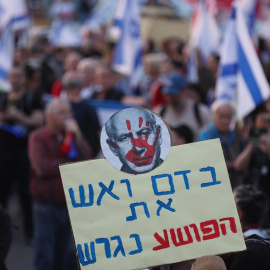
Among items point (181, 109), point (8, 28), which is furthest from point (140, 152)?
point (8, 28)

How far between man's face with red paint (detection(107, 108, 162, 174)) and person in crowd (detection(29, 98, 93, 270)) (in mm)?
2860

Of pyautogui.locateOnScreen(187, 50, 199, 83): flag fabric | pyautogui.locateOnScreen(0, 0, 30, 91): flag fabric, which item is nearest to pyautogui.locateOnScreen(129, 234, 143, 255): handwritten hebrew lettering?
pyautogui.locateOnScreen(0, 0, 30, 91): flag fabric

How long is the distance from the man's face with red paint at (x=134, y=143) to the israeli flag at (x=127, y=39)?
24.3 ft

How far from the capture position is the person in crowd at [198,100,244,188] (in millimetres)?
6727

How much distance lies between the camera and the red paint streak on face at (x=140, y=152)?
349cm

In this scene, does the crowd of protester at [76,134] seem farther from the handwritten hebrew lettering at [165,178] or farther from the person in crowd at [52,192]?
the handwritten hebrew lettering at [165,178]

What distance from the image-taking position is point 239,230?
3.52 meters

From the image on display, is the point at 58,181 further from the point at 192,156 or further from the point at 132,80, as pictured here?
the point at 132,80

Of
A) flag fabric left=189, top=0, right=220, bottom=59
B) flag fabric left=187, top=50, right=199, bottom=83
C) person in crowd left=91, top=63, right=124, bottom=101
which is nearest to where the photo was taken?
person in crowd left=91, top=63, right=124, bottom=101

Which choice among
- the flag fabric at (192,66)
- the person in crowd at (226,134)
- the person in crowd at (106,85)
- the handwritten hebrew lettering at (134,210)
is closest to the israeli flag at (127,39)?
the flag fabric at (192,66)

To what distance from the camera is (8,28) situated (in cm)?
1033

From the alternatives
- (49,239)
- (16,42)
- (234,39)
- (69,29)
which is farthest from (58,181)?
(69,29)

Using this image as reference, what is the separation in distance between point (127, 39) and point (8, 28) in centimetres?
181

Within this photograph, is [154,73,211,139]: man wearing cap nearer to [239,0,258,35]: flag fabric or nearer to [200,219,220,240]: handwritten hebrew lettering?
[239,0,258,35]: flag fabric
